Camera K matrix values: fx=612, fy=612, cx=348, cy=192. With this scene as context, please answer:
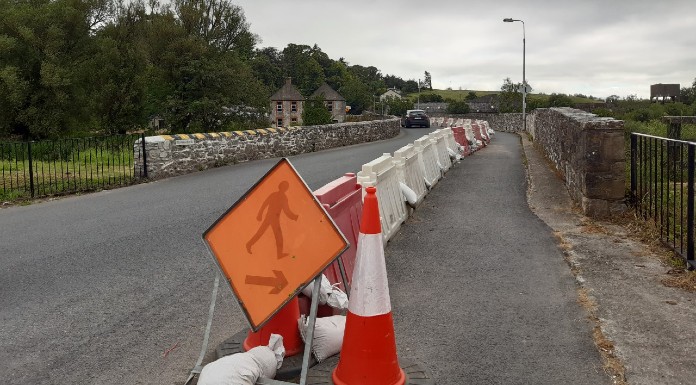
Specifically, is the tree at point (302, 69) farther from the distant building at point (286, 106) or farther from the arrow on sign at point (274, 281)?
the arrow on sign at point (274, 281)

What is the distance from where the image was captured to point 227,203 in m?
10.4

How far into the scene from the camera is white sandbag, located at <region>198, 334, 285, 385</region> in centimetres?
348

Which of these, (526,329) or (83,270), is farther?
(83,270)

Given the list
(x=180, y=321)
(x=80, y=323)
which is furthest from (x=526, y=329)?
(x=80, y=323)

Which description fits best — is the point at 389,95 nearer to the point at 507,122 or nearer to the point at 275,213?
the point at 507,122

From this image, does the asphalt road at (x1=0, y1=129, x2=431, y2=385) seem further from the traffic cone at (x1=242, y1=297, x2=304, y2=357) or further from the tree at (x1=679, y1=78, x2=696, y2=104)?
the tree at (x1=679, y1=78, x2=696, y2=104)

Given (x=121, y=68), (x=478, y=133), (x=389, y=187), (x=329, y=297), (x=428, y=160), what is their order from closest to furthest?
(x=329, y=297)
(x=389, y=187)
(x=428, y=160)
(x=478, y=133)
(x=121, y=68)

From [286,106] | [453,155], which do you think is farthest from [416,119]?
[286,106]

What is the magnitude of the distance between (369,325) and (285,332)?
724mm

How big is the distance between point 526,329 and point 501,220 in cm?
435

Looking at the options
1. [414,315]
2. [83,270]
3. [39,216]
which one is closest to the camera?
[414,315]

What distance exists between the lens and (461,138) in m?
20.2

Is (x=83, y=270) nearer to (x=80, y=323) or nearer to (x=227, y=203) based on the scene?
(x=80, y=323)

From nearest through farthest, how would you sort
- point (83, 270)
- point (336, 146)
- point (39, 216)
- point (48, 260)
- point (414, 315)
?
point (414, 315) < point (83, 270) < point (48, 260) < point (39, 216) < point (336, 146)
